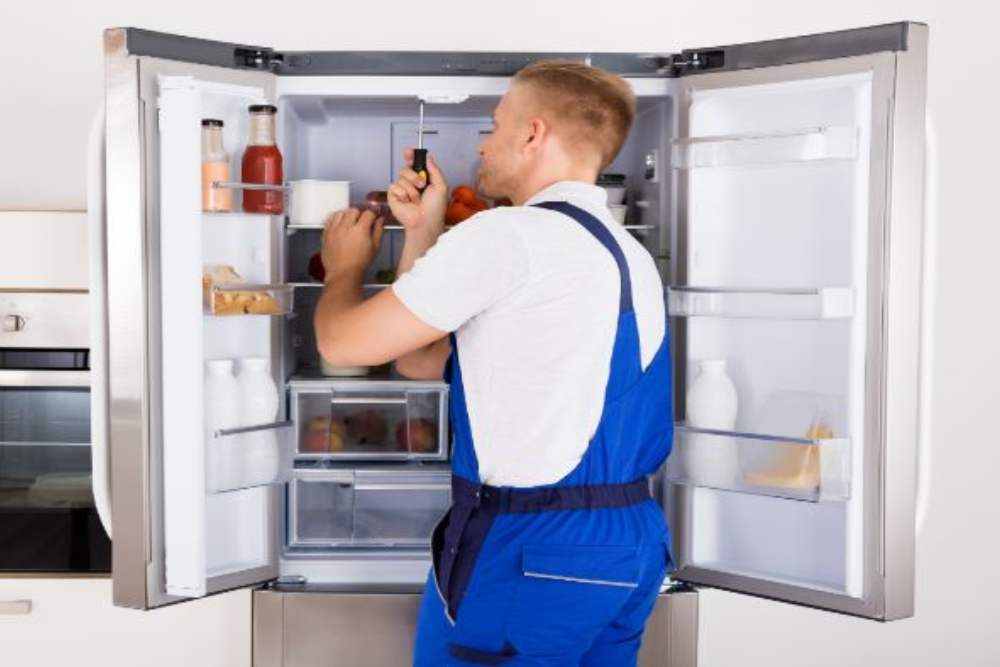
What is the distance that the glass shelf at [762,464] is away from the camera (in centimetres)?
213

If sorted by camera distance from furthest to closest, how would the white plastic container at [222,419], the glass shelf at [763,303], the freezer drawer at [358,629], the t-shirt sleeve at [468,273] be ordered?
the freezer drawer at [358,629], the white plastic container at [222,419], the glass shelf at [763,303], the t-shirt sleeve at [468,273]

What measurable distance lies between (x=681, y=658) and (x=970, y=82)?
1.57m

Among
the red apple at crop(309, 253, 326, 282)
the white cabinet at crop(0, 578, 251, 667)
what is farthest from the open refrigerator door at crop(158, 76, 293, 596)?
the white cabinet at crop(0, 578, 251, 667)

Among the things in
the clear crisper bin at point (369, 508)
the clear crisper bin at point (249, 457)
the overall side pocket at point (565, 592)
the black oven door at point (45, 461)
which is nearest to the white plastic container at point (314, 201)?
the clear crisper bin at point (249, 457)

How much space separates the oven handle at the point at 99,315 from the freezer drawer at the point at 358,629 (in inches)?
17.3

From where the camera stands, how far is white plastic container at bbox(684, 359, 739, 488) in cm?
227

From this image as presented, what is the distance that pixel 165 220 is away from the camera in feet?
6.52

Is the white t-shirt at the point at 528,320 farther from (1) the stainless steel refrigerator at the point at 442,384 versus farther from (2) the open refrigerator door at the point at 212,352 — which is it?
(2) the open refrigerator door at the point at 212,352

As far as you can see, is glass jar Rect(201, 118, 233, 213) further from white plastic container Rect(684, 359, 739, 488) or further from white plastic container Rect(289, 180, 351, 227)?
white plastic container Rect(684, 359, 739, 488)

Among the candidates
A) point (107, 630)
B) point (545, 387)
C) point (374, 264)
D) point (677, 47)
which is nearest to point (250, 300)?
point (374, 264)

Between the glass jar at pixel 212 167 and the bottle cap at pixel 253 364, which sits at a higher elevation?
the glass jar at pixel 212 167

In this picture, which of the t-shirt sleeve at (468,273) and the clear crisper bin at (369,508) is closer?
the t-shirt sleeve at (468,273)

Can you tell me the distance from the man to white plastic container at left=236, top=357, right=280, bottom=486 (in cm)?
30

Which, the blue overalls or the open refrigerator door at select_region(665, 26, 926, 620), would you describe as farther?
the open refrigerator door at select_region(665, 26, 926, 620)
